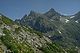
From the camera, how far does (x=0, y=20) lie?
2459 inches

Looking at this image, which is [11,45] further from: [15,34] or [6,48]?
Answer: [15,34]

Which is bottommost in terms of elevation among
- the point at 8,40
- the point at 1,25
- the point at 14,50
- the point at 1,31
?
the point at 14,50

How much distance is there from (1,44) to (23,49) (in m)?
5.38

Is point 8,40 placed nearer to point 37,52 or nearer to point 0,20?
point 37,52

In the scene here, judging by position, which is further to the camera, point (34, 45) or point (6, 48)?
point (34, 45)

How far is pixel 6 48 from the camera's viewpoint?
42.8 m

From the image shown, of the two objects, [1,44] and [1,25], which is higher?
[1,25]

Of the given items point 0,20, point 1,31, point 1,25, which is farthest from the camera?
point 0,20

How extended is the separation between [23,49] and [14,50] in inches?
199

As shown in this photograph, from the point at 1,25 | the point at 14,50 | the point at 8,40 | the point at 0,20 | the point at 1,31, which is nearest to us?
the point at 14,50

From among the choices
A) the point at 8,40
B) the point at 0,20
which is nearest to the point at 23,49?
the point at 8,40

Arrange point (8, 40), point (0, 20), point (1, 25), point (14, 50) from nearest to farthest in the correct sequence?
1. point (14, 50)
2. point (8, 40)
3. point (1, 25)
4. point (0, 20)

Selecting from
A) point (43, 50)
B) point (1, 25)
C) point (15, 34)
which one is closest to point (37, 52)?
point (43, 50)

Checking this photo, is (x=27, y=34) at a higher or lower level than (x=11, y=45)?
higher
